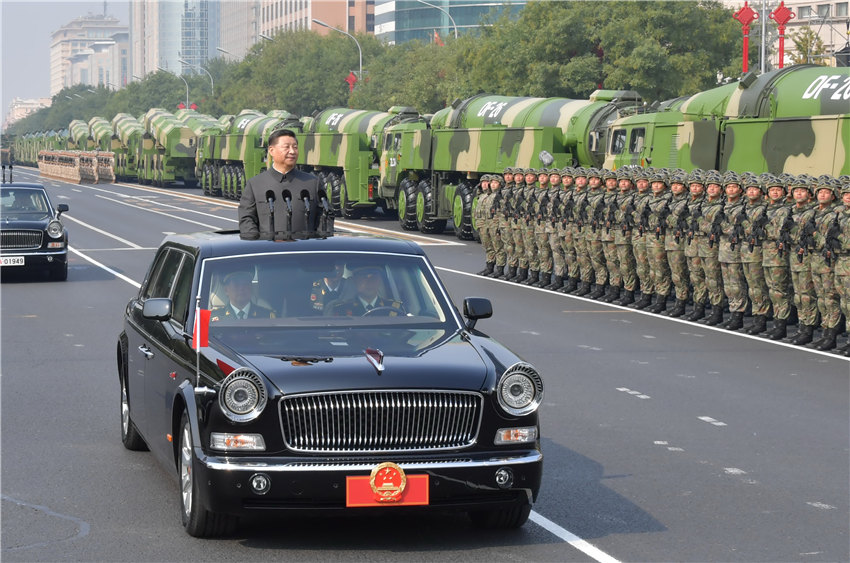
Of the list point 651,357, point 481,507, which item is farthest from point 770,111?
point 481,507

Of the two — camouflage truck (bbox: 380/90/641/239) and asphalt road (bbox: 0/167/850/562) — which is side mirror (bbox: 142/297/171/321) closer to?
asphalt road (bbox: 0/167/850/562)

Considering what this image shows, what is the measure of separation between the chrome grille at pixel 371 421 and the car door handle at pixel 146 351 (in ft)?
6.15

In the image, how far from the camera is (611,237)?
19734 mm

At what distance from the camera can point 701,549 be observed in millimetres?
7016

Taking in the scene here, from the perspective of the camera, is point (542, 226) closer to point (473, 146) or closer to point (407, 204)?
point (473, 146)

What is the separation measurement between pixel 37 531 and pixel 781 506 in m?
A: 3.86

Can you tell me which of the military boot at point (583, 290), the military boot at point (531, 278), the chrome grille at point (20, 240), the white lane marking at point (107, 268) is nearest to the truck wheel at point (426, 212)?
the white lane marking at point (107, 268)

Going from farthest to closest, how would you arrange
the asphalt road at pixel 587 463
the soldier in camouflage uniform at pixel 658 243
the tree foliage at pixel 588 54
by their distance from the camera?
1. the tree foliage at pixel 588 54
2. the soldier in camouflage uniform at pixel 658 243
3. the asphalt road at pixel 587 463

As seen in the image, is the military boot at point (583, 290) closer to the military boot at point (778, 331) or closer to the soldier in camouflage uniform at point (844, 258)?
the military boot at point (778, 331)

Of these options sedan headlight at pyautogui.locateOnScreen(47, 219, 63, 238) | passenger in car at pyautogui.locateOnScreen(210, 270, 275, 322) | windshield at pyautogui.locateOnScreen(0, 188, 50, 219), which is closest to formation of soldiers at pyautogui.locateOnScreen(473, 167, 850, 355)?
sedan headlight at pyautogui.locateOnScreen(47, 219, 63, 238)

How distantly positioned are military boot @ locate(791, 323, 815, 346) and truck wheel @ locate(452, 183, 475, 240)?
1775 cm

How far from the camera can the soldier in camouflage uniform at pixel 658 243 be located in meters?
18.3

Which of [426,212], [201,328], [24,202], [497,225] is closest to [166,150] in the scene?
[426,212]

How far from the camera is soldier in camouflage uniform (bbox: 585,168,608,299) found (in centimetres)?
2009
